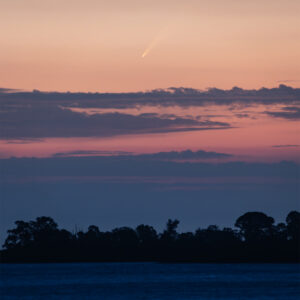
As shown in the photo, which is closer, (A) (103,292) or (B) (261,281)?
(A) (103,292)

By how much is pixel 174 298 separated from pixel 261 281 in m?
37.2

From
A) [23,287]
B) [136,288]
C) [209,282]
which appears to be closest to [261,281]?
[209,282]

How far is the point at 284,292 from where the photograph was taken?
11238 cm

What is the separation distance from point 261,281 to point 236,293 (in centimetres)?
2854

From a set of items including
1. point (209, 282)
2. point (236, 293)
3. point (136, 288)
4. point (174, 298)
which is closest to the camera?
point (174, 298)

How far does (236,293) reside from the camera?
112m

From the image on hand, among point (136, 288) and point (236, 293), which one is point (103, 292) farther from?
point (236, 293)

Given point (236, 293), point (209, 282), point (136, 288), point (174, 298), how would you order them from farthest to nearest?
point (209, 282) → point (136, 288) → point (236, 293) → point (174, 298)

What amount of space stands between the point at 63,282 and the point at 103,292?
2630cm

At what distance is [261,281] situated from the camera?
457 feet

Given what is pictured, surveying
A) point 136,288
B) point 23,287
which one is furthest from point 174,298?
point 23,287

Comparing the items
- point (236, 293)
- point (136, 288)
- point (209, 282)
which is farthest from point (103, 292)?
point (209, 282)

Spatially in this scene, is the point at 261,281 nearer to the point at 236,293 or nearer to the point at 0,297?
the point at 236,293

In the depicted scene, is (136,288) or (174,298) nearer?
(174,298)
